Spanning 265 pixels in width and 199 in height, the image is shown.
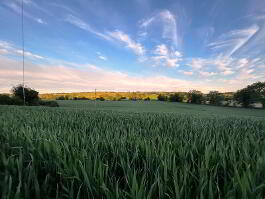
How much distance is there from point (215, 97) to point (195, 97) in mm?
6311

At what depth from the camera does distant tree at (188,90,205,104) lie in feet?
193

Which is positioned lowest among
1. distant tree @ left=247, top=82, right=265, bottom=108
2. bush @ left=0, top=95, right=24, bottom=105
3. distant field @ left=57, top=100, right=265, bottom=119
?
distant field @ left=57, top=100, right=265, bottom=119

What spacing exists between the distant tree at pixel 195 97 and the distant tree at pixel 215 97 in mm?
2236

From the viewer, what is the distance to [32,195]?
1.12m

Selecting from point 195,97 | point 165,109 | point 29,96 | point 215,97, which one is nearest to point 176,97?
point 195,97

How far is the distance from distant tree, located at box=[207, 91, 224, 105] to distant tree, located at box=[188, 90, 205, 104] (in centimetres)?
224

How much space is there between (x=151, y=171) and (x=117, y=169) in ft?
1.00

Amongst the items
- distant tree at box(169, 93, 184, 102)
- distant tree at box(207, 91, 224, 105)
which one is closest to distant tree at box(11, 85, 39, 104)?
distant tree at box(169, 93, 184, 102)

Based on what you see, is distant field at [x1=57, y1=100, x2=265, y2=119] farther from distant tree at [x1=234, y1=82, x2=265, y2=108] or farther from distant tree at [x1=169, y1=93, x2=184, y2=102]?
distant tree at [x1=169, y1=93, x2=184, y2=102]

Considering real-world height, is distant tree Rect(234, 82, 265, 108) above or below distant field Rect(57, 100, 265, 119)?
above

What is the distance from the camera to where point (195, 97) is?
60312 millimetres

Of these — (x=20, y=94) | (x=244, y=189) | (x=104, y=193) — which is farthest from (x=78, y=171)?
(x=20, y=94)

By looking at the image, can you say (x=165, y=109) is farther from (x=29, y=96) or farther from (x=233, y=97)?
(x=233, y=97)

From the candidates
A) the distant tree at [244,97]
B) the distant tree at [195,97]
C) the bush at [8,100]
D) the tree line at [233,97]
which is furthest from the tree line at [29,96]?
the distant tree at [244,97]
